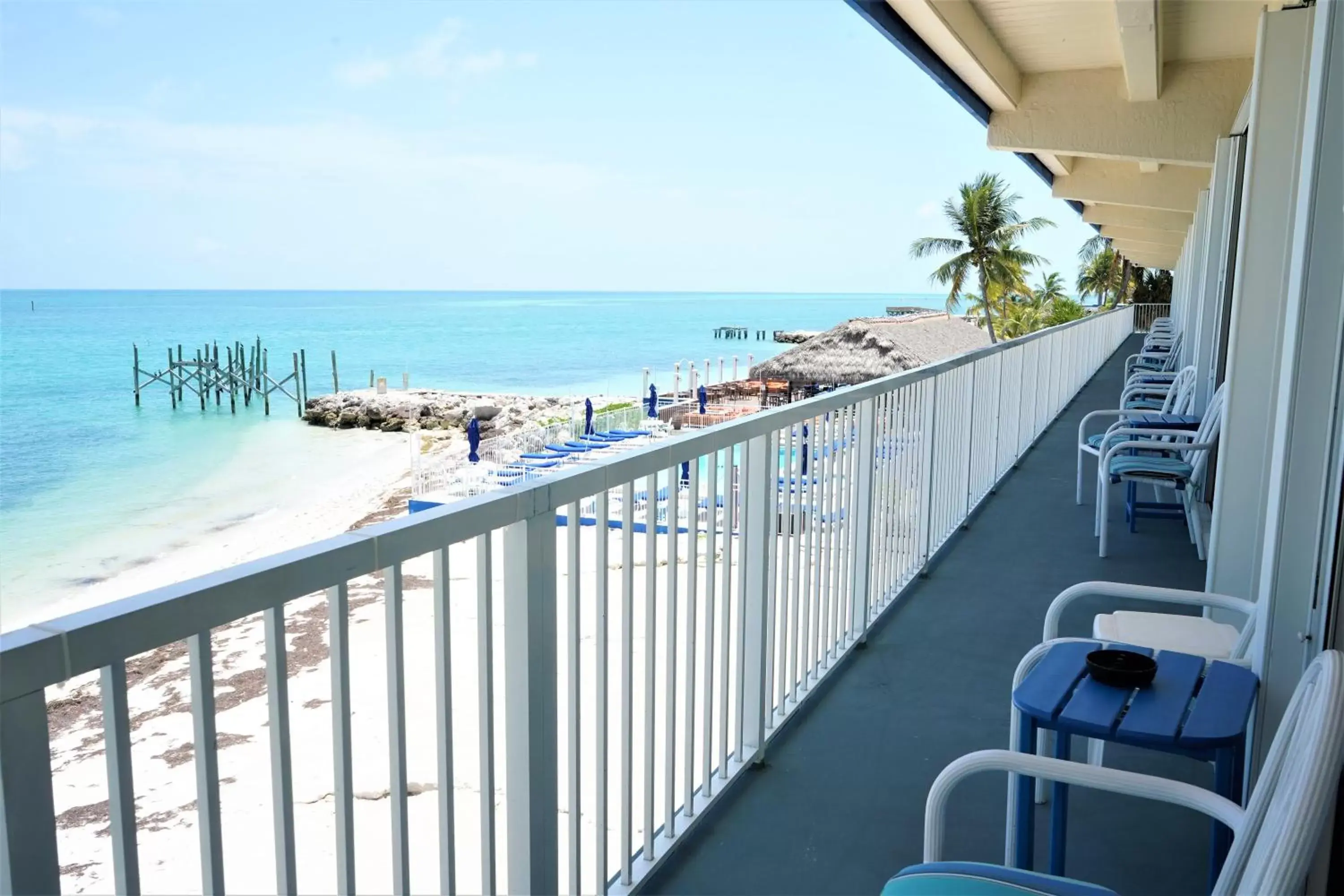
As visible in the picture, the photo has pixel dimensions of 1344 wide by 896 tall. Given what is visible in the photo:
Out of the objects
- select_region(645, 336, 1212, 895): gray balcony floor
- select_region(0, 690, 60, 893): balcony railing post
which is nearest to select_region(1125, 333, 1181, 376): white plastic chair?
select_region(645, 336, 1212, 895): gray balcony floor

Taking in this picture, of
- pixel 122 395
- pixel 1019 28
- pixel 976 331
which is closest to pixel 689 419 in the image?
pixel 976 331

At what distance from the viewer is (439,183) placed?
286ft

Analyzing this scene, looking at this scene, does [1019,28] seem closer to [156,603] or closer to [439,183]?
[156,603]

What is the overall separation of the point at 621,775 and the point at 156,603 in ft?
4.66

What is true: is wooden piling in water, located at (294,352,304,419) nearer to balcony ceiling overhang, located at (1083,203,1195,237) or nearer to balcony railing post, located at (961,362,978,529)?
balcony ceiling overhang, located at (1083,203,1195,237)

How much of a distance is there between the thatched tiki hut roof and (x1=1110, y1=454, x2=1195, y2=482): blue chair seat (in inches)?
846

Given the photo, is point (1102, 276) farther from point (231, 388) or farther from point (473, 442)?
point (231, 388)

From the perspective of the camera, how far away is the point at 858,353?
28.1 metres

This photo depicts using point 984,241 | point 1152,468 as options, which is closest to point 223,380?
point 984,241

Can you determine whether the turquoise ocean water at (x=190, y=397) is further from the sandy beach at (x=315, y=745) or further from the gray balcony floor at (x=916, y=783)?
the gray balcony floor at (x=916, y=783)

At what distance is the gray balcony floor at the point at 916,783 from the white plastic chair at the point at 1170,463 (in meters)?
0.51

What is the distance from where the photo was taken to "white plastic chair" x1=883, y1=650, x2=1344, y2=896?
105 cm

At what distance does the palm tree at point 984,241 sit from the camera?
36375mm

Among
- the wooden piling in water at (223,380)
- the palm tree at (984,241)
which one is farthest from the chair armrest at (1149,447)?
the wooden piling in water at (223,380)
